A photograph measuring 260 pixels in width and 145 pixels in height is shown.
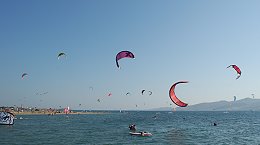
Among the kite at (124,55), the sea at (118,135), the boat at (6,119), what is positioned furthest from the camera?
the boat at (6,119)

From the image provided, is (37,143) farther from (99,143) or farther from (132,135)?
(132,135)

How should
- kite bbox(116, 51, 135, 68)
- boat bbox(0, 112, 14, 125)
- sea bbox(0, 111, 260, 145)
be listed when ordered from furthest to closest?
boat bbox(0, 112, 14, 125)
sea bbox(0, 111, 260, 145)
kite bbox(116, 51, 135, 68)

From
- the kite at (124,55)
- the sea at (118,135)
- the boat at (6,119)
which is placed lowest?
the sea at (118,135)

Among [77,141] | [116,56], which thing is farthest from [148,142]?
[116,56]

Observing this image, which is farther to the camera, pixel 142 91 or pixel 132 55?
pixel 142 91

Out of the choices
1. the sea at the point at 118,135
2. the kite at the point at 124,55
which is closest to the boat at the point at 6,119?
the sea at the point at 118,135

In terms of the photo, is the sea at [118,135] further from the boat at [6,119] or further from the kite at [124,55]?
the kite at [124,55]

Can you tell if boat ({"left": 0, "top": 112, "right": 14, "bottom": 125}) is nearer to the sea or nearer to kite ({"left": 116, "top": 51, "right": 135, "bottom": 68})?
the sea

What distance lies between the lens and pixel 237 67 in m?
32.4

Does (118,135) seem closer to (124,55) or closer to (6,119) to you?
(124,55)

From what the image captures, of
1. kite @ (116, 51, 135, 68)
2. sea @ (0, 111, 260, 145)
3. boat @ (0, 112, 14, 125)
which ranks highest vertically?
kite @ (116, 51, 135, 68)

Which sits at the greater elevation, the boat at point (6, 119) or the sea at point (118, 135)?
the boat at point (6, 119)

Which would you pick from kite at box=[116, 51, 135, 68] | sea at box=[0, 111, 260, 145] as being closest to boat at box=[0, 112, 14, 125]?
sea at box=[0, 111, 260, 145]

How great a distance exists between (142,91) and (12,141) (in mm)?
20224
